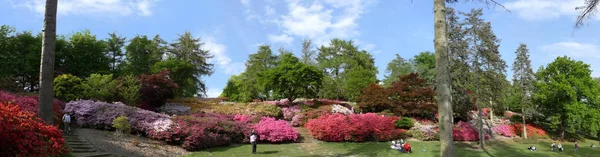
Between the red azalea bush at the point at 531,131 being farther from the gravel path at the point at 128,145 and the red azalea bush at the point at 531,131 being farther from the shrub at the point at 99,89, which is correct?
the shrub at the point at 99,89

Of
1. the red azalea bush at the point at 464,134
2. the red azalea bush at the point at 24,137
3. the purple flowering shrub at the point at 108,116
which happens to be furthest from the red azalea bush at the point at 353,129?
the red azalea bush at the point at 24,137

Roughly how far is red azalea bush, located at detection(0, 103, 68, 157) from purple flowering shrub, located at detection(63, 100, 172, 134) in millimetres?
8271

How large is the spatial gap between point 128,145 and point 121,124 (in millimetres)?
1785

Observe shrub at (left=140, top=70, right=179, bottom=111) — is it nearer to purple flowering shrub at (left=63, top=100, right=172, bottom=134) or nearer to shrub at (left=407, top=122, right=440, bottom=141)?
purple flowering shrub at (left=63, top=100, right=172, bottom=134)

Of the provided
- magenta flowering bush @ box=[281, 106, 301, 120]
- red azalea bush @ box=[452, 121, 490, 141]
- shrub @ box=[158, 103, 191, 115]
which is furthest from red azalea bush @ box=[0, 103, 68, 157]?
red azalea bush @ box=[452, 121, 490, 141]

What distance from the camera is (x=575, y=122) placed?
33750mm

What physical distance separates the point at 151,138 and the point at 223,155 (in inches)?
167

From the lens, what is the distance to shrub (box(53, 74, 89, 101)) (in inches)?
861

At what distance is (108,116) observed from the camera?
1791 cm

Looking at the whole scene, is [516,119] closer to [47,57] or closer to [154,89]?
[154,89]

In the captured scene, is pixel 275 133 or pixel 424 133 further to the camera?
pixel 424 133

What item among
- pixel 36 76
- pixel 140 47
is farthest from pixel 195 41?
pixel 36 76

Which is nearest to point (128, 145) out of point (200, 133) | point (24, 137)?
point (200, 133)

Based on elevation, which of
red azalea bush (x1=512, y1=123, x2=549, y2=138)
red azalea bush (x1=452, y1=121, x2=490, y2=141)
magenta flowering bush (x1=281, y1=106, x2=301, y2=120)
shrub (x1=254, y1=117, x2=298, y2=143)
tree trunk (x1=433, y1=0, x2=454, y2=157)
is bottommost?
red azalea bush (x1=512, y1=123, x2=549, y2=138)
